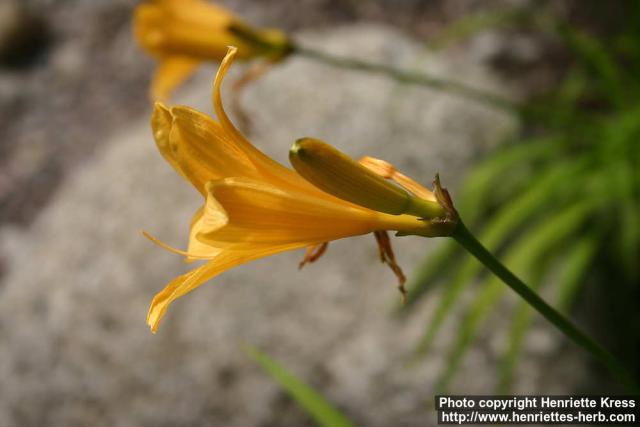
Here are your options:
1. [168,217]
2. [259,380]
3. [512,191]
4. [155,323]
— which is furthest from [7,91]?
[155,323]

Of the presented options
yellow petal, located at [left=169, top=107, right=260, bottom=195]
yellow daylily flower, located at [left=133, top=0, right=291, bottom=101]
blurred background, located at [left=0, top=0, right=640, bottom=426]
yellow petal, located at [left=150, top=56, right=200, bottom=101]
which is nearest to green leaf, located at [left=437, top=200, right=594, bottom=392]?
blurred background, located at [left=0, top=0, right=640, bottom=426]

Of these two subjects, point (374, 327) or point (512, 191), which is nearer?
point (374, 327)

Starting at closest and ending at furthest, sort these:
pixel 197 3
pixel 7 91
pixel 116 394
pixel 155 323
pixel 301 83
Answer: pixel 155 323, pixel 197 3, pixel 116 394, pixel 301 83, pixel 7 91

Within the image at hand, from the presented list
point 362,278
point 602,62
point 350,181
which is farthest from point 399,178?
point 602,62

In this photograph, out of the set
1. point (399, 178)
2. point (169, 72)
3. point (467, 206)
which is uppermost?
point (169, 72)

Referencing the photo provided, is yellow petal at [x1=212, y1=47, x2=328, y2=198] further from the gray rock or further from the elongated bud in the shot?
the gray rock

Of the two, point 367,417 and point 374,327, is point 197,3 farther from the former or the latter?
point 367,417

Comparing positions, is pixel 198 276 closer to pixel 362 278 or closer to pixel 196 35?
pixel 196 35
